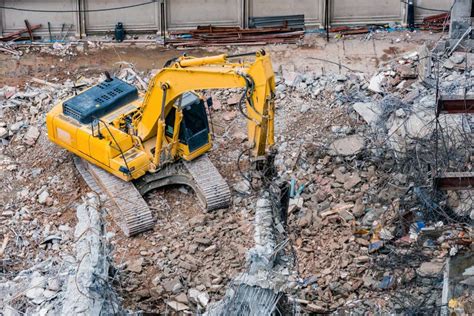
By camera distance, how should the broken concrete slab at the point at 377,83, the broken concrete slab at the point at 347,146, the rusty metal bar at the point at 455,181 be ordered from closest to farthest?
the rusty metal bar at the point at 455,181 → the broken concrete slab at the point at 347,146 → the broken concrete slab at the point at 377,83

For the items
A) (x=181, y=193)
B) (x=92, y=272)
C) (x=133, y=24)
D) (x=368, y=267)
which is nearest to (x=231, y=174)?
(x=181, y=193)

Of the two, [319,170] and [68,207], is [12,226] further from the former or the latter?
[319,170]

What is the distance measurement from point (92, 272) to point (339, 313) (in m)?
4.30

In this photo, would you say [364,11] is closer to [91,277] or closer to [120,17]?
[120,17]

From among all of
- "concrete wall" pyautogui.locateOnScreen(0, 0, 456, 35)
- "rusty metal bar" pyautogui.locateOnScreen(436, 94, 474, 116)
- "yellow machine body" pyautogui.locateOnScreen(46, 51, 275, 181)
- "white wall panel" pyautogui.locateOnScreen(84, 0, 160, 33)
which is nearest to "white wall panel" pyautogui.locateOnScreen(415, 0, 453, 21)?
"concrete wall" pyautogui.locateOnScreen(0, 0, 456, 35)

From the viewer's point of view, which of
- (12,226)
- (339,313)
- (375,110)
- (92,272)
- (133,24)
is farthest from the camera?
(133,24)

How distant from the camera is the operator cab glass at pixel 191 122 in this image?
19.5 metres

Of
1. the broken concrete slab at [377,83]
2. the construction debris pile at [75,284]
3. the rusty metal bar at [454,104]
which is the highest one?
the rusty metal bar at [454,104]

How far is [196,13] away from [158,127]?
284 inches

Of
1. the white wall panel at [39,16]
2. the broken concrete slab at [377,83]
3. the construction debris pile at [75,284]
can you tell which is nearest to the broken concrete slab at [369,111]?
the broken concrete slab at [377,83]

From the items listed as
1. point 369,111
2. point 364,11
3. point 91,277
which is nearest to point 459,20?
point 364,11

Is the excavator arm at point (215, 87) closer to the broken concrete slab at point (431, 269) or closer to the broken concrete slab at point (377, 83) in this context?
the broken concrete slab at point (431, 269)

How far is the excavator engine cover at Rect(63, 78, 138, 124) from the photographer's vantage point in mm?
19953

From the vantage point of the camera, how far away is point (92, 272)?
15.4 metres
